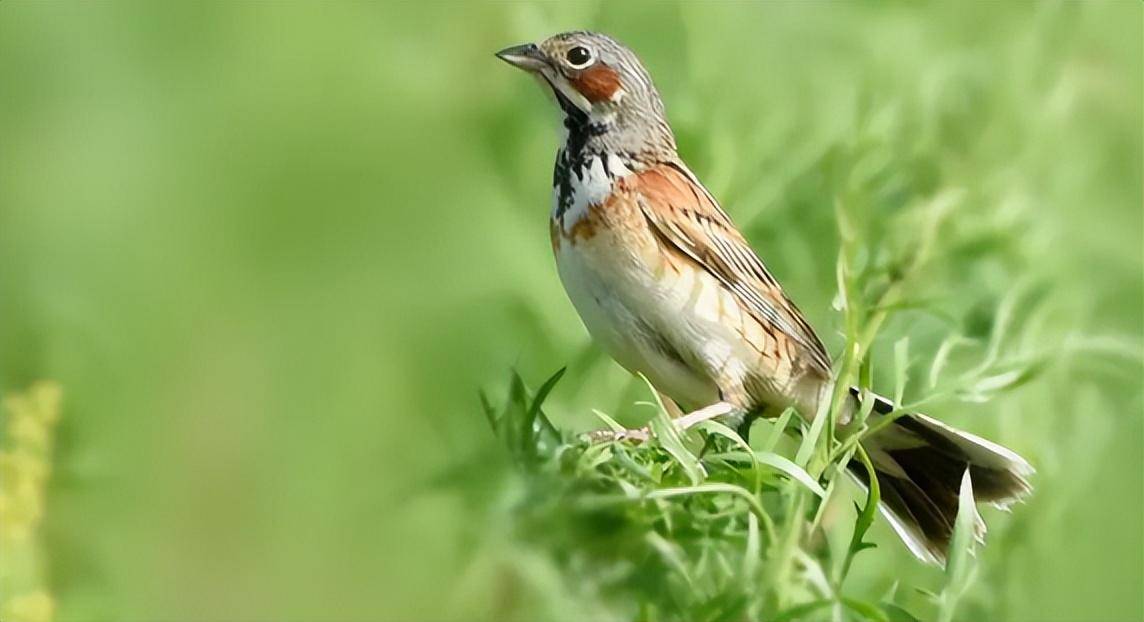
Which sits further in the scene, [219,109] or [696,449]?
[219,109]

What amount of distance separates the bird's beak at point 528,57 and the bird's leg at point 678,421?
49 cm

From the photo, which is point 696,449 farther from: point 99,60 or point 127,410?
point 99,60

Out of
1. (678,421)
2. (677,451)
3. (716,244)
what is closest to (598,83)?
(716,244)

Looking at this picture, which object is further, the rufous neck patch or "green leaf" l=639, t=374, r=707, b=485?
the rufous neck patch

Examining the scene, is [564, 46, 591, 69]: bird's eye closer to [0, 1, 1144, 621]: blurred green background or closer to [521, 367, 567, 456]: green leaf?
[0, 1, 1144, 621]: blurred green background

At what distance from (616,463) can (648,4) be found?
123cm

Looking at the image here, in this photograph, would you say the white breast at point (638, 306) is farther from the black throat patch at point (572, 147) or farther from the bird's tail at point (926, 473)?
the bird's tail at point (926, 473)

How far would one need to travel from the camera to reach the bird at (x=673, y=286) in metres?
2.25

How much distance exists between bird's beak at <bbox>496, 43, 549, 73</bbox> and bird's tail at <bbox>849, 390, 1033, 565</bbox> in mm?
640

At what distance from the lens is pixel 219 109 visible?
248cm

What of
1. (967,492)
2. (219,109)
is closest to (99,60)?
(219,109)

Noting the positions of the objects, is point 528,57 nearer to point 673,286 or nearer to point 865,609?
point 673,286

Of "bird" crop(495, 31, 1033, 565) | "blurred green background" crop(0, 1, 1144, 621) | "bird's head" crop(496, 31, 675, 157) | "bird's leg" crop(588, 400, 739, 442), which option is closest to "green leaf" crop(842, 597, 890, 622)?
"bird's leg" crop(588, 400, 739, 442)

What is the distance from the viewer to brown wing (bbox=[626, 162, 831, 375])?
238 centimetres
